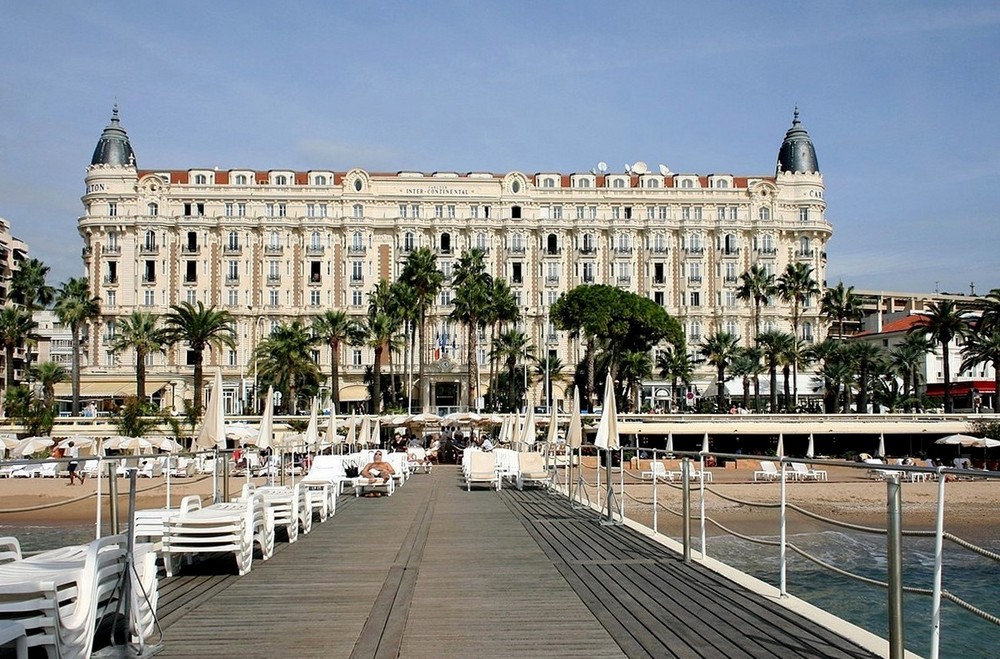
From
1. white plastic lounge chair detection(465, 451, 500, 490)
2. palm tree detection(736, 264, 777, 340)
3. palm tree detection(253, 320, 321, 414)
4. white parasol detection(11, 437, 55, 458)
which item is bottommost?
white parasol detection(11, 437, 55, 458)

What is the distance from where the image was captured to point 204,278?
8462cm

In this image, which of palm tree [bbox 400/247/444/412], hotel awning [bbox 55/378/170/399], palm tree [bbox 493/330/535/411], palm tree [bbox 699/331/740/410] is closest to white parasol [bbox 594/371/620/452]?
palm tree [bbox 400/247/444/412]

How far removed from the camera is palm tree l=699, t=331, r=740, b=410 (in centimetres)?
8081

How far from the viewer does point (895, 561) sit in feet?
18.8

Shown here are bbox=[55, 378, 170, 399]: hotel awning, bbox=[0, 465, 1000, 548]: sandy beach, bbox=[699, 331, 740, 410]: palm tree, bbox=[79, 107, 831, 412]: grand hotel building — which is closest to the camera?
bbox=[0, 465, 1000, 548]: sandy beach

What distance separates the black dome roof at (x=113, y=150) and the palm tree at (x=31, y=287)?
15102mm

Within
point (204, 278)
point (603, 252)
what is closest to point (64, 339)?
point (204, 278)

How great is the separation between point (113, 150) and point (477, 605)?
85363 millimetres

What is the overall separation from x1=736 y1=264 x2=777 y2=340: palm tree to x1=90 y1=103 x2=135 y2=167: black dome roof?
52.5 meters

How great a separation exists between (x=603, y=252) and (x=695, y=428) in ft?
99.6

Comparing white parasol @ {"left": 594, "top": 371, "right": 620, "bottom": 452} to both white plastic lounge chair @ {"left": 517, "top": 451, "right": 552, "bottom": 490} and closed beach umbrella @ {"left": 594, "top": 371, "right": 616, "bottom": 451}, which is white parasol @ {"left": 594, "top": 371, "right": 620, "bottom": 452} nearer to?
closed beach umbrella @ {"left": 594, "top": 371, "right": 616, "bottom": 451}

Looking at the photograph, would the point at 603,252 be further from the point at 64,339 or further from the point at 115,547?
the point at 115,547

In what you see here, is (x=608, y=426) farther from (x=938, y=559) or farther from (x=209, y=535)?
(x=938, y=559)

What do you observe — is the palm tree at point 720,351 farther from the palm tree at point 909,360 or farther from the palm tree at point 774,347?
the palm tree at point 909,360
